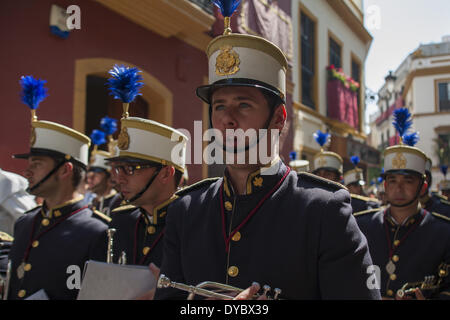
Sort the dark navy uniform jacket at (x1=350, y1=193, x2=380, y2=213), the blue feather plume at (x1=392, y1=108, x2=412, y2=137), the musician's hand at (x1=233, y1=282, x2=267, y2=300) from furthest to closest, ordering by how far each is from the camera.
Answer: the dark navy uniform jacket at (x1=350, y1=193, x2=380, y2=213), the blue feather plume at (x1=392, y1=108, x2=412, y2=137), the musician's hand at (x1=233, y1=282, x2=267, y2=300)

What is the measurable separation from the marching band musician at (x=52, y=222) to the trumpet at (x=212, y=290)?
1.56m

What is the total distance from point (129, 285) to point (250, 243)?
1.95 feet

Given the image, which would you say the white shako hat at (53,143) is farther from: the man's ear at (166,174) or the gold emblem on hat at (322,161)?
the gold emblem on hat at (322,161)

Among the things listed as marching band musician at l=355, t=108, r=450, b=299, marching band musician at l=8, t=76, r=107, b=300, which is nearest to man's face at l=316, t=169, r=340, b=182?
marching band musician at l=355, t=108, r=450, b=299

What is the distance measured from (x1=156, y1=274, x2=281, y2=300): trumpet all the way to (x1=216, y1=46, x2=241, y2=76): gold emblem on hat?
94cm

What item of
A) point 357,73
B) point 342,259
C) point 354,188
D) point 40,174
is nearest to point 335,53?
point 357,73

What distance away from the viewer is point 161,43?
905 centimetres

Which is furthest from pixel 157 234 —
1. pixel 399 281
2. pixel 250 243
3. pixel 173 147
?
pixel 399 281

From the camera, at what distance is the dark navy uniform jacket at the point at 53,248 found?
3139 mm

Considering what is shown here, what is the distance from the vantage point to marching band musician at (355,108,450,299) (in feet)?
12.1

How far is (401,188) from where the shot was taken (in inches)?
167

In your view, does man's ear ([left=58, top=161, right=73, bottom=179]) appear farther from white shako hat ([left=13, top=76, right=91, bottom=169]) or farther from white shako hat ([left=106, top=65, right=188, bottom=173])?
white shako hat ([left=106, top=65, right=188, bottom=173])

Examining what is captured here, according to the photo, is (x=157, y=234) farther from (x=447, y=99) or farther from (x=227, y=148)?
(x=447, y=99)

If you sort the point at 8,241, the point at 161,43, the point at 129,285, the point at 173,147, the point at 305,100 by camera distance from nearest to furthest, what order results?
the point at 129,285 → the point at 173,147 → the point at 8,241 → the point at 161,43 → the point at 305,100
